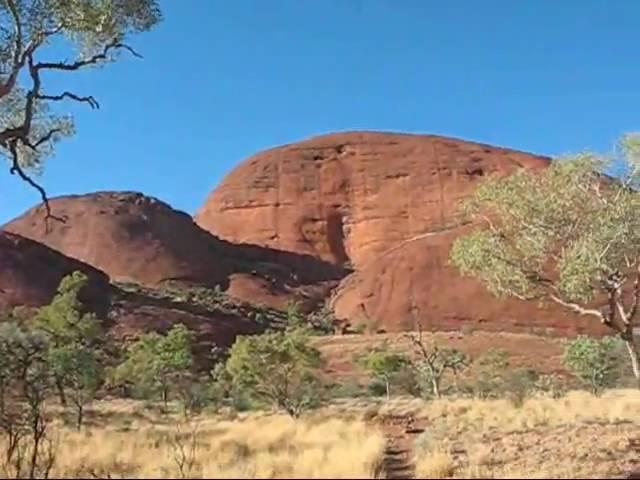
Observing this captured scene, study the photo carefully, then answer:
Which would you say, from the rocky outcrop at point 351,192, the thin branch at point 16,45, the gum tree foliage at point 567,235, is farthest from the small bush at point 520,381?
the rocky outcrop at point 351,192

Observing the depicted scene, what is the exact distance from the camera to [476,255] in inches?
917

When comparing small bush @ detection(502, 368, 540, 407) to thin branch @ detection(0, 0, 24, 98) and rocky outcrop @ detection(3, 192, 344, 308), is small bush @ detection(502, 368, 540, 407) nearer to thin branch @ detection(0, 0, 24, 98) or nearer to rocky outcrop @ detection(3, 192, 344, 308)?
thin branch @ detection(0, 0, 24, 98)

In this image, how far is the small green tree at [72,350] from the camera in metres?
29.8

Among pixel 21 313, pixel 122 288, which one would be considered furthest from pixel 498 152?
pixel 21 313

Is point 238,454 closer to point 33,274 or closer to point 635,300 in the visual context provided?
point 635,300

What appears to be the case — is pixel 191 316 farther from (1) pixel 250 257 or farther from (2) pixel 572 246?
(2) pixel 572 246

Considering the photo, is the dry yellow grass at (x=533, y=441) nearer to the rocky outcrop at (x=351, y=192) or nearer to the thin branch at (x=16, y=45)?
the thin branch at (x=16, y=45)

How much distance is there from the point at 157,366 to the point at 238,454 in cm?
2985

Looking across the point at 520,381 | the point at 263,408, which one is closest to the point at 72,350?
the point at 263,408

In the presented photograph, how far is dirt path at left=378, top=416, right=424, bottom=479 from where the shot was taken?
1187 cm

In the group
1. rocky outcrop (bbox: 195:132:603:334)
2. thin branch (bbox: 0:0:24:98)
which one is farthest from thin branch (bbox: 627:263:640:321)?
rocky outcrop (bbox: 195:132:603:334)

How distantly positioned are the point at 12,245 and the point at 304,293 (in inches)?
1225

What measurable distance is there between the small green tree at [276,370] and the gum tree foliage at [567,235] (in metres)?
12.5

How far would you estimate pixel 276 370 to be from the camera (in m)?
36.6
